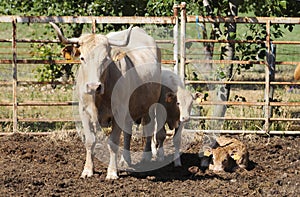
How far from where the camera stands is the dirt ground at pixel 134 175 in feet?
20.7

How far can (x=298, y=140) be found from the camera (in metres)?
9.20

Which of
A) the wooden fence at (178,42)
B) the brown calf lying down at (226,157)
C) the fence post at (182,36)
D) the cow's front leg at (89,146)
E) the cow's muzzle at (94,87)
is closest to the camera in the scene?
the cow's muzzle at (94,87)

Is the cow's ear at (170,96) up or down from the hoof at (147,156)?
up

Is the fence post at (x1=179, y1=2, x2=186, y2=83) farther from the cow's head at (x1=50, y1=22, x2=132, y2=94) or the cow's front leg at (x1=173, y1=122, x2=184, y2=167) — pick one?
the cow's head at (x1=50, y1=22, x2=132, y2=94)

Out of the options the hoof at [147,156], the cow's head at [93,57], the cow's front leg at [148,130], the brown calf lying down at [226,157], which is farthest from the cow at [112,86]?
the brown calf lying down at [226,157]

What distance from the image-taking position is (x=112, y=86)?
6922 mm

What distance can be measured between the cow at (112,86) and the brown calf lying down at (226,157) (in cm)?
98

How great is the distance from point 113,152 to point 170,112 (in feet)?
4.08

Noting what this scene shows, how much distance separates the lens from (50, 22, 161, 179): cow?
6.54 m

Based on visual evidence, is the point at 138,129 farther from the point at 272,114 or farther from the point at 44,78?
the point at 44,78

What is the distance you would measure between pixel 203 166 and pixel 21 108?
16.5ft

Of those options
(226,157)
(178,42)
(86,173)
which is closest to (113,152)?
(86,173)

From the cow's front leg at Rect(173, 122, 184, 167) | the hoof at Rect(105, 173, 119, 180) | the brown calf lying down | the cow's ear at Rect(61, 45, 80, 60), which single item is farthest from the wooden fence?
the hoof at Rect(105, 173, 119, 180)

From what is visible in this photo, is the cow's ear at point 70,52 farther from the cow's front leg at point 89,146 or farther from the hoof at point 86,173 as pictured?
the hoof at point 86,173
